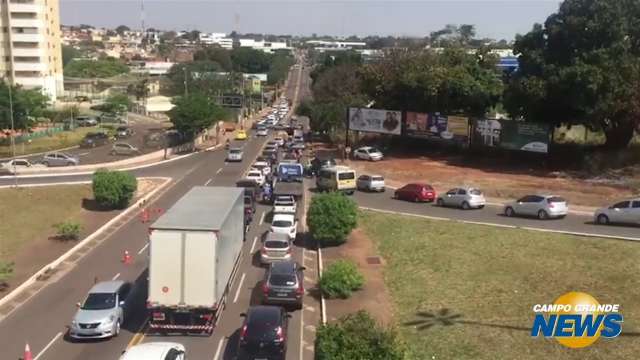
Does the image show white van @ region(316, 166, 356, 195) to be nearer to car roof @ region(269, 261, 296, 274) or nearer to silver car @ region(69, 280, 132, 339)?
car roof @ region(269, 261, 296, 274)

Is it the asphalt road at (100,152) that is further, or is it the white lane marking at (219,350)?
the asphalt road at (100,152)

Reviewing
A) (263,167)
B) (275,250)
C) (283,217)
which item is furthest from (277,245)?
(263,167)

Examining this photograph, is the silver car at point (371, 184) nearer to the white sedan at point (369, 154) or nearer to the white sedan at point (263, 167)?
the white sedan at point (263, 167)

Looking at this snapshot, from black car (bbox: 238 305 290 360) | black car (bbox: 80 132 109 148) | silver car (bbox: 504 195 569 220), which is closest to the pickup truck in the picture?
silver car (bbox: 504 195 569 220)

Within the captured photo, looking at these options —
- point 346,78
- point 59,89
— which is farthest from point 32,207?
point 59,89

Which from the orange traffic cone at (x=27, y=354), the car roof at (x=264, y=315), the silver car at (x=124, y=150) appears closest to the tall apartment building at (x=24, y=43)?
the silver car at (x=124, y=150)

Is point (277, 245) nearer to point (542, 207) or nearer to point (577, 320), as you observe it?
point (577, 320)
